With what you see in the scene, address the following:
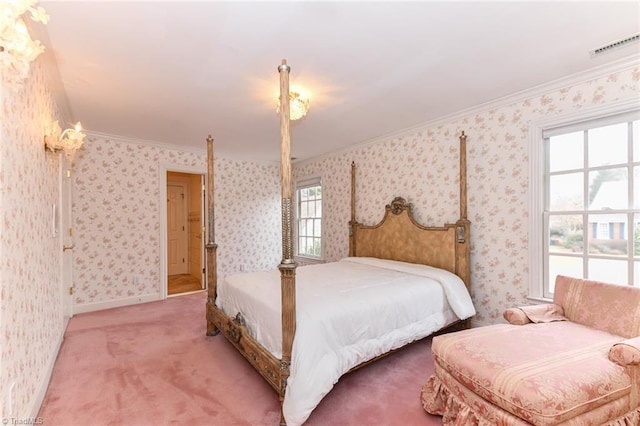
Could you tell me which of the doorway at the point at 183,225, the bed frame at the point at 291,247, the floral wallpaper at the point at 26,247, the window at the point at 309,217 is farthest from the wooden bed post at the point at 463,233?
the doorway at the point at 183,225

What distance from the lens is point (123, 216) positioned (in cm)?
400

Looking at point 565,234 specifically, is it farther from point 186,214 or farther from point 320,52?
point 186,214

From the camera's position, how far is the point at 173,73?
2.22m

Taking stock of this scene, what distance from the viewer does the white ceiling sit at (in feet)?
5.23

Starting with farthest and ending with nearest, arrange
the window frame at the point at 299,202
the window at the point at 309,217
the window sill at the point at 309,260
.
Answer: the window at the point at 309,217 → the window sill at the point at 309,260 → the window frame at the point at 299,202

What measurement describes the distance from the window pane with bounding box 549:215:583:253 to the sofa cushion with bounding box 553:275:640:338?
0.45 m

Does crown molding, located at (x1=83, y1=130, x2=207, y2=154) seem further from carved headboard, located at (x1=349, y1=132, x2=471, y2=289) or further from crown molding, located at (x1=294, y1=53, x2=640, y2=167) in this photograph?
crown molding, located at (x1=294, y1=53, x2=640, y2=167)

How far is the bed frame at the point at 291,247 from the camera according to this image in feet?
5.49

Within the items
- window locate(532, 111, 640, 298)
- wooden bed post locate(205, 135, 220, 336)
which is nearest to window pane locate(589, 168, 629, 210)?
window locate(532, 111, 640, 298)

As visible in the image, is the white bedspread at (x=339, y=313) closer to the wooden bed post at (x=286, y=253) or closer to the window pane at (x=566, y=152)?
the wooden bed post at (x=286, y=253)

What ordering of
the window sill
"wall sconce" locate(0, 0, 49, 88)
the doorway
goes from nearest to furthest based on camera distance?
1. "wall sconce" locate(0, 0, 49, 88)
2. the window sill
3. the doorway

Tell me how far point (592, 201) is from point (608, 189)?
0.44 ft

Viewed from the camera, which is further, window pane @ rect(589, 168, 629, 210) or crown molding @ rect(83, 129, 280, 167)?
crown molding @ rect(83, 129, 280, 167)

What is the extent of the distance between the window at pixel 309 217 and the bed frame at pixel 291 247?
3.45 feet
